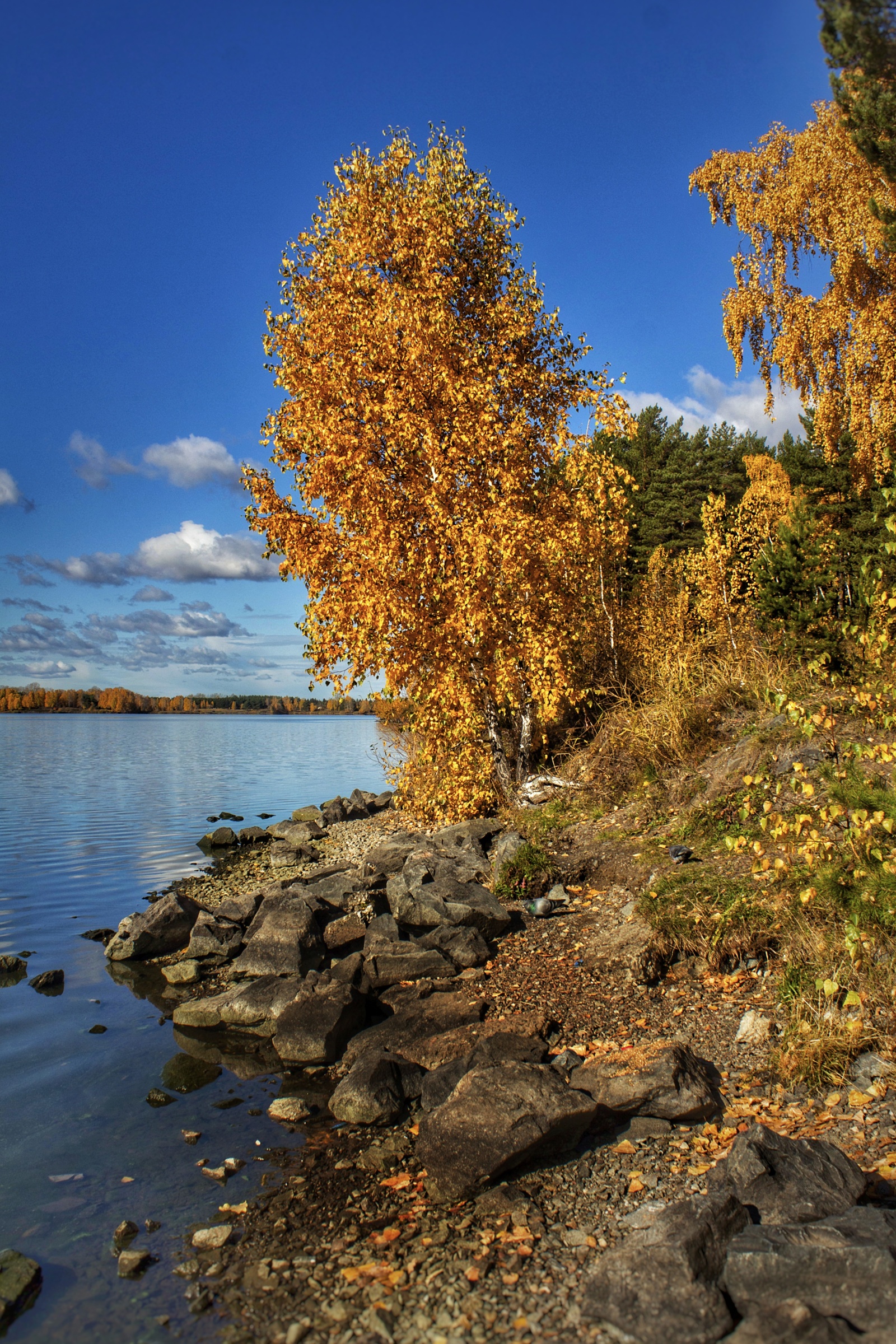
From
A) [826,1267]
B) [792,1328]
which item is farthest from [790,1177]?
[792,1328]

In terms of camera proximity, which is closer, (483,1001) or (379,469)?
(483,1001)

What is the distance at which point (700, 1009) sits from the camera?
6.76m

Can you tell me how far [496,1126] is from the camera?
505 cm

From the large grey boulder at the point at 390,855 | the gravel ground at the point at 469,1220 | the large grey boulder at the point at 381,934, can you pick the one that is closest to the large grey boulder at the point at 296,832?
the large grey boulder at the point at 390,855

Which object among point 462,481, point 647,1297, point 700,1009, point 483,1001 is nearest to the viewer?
point 647,1297

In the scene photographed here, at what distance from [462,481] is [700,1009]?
9.42 m

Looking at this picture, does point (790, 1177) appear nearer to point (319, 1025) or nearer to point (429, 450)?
point (319, 1025)

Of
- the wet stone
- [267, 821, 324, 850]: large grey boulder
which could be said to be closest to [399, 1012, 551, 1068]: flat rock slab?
the wet stone

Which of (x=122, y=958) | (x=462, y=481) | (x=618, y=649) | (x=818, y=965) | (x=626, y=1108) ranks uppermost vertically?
(x=462, y=481)

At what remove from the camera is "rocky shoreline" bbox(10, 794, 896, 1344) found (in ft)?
11.7

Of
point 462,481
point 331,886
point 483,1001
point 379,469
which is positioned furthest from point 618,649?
point 483,1001

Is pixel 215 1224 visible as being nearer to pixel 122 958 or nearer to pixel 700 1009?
pixel 700 1009

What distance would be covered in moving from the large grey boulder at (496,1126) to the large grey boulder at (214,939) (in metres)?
6.20

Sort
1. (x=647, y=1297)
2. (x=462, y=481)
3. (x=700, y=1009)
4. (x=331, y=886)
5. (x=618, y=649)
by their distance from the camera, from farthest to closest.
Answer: (x=618, y=649)
(x=462, y=481)
(x=331, y=886)
(x=700, y=1009)
(x=647, y=1297)
